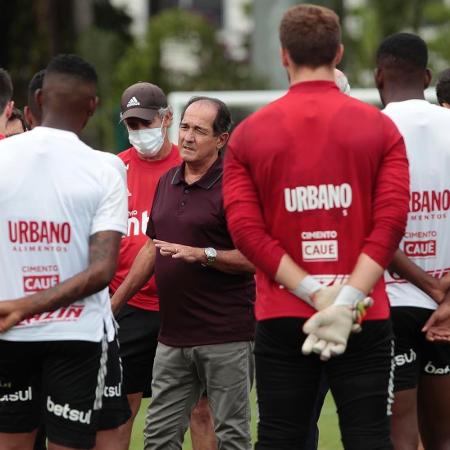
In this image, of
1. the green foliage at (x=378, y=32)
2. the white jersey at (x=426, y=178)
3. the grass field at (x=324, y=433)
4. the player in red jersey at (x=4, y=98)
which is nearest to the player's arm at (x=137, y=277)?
the player in red jersey at (x=4, y=98)

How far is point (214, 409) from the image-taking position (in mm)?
7180

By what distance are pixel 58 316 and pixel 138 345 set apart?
2190 millimetres

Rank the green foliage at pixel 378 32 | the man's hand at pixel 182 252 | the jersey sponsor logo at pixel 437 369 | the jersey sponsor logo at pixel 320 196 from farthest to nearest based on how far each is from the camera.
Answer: the green foliage at pixel 378 32 → the man's hand at pixel 182 252 → the jersey sponsor logo at pixel 437 369 → the jersey sponsor logo at pixel 320 196

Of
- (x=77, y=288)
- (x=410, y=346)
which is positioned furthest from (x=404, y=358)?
(x=77, y=288)

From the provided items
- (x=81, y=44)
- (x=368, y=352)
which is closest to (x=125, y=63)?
(x=81, y=44)

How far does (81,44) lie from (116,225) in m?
22.2

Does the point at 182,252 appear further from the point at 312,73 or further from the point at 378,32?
the point at 378,32

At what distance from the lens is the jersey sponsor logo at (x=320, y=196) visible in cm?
543

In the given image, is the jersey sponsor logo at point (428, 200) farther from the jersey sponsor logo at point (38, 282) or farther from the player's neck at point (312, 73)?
the jersey sponsor logo at point (38, 282)

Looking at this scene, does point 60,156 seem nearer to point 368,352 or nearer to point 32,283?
point 32,283

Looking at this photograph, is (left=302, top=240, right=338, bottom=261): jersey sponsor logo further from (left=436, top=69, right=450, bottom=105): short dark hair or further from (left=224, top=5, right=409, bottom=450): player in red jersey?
(left=436, top=69, right=450, bottom=105): short dark hair

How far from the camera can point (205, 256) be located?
6.92 m

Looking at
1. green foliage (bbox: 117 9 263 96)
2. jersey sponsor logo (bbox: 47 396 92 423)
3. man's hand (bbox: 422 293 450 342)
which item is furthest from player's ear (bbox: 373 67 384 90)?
green foliage (bbox: 117 9 263 96)

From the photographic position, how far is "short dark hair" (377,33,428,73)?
6273mm
